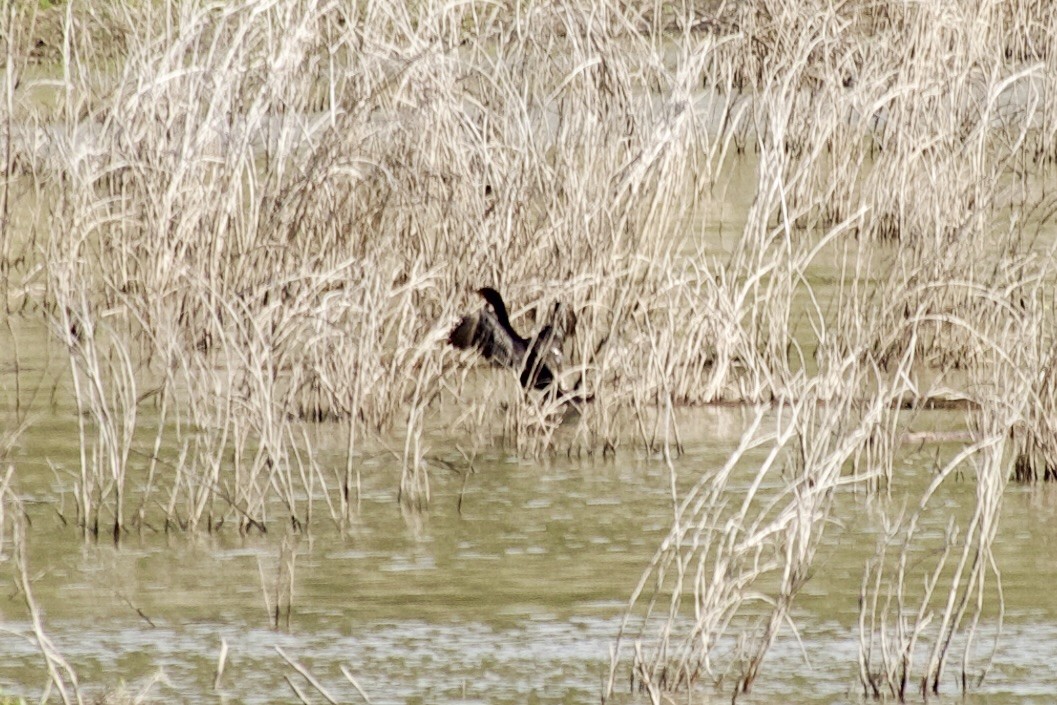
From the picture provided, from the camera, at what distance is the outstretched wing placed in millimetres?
8281

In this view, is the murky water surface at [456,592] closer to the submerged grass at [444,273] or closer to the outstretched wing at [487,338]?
the submerged grass at [444,273]

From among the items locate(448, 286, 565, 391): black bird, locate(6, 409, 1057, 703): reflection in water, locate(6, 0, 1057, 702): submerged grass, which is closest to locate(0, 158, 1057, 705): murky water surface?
locate(6, 409, 1057, 703): reflection in water

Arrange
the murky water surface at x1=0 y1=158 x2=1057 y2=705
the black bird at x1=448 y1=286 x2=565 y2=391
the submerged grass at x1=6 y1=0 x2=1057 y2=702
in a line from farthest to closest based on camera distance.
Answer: the black bird at x1=448 y1=286 x2=565 y2=391 → the submerged grass at x1=6 y1=0 x2=1057 y2=702 → the murky water surface at x1=0 y1=158 x2=1057 y2=705

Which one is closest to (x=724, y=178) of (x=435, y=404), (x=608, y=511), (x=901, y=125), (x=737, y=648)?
(x=901, y=125)

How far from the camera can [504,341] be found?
8.27m

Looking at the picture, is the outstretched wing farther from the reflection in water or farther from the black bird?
the reflection in water

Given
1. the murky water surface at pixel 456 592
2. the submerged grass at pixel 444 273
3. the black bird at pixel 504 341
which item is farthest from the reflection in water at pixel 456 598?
the black bird at pixel 504 341

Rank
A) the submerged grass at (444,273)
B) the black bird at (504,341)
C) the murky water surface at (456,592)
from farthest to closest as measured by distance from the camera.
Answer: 1. the black bird at (504,341)
2. the submerged grass at (444,273)
3. the murky water surface at (456,592)

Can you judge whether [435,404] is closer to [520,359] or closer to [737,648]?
[520,359]

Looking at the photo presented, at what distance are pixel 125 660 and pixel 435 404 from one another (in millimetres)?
3228

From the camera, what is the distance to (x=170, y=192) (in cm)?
959

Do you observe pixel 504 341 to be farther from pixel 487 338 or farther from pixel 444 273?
pixel 444 273

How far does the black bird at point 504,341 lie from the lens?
8219 mm

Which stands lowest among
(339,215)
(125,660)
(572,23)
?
(125,660)
